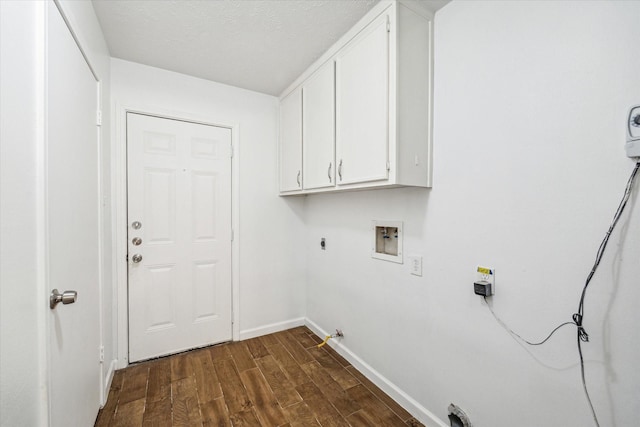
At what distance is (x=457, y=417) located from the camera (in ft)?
4.51

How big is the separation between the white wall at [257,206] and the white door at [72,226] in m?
0.84

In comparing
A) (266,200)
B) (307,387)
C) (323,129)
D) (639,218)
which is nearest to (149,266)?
(266,200)

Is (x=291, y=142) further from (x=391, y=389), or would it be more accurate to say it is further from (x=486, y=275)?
(x=391, y=389)

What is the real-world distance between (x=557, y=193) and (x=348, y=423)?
163cm

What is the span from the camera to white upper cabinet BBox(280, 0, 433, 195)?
1.41m

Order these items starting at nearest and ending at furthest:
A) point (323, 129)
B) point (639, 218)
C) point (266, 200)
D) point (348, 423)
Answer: point (639, 218) < point (348, 423) < point (323, 129) < point (266, 200)

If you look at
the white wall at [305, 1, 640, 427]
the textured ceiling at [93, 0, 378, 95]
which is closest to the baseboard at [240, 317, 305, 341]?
the white wall at [305, 1, 640, 427]

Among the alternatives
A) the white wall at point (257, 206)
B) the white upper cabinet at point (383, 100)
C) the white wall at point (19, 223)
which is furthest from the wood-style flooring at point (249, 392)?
the white upper cabinet at point (383, 100)

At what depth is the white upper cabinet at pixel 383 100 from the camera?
1410mm

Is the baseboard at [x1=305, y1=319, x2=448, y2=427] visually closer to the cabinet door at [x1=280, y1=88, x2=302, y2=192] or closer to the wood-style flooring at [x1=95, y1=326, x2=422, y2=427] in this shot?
the wood-style flooring at [x1=95, y1=326, x2=422, y2=427]

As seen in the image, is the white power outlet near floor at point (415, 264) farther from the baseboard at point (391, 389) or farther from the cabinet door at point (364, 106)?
the baseboard at point (391, 389)

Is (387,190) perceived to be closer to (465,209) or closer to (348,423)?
(465,209)

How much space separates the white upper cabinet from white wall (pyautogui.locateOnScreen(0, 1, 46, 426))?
1.42 metres

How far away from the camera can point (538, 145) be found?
1.11m
